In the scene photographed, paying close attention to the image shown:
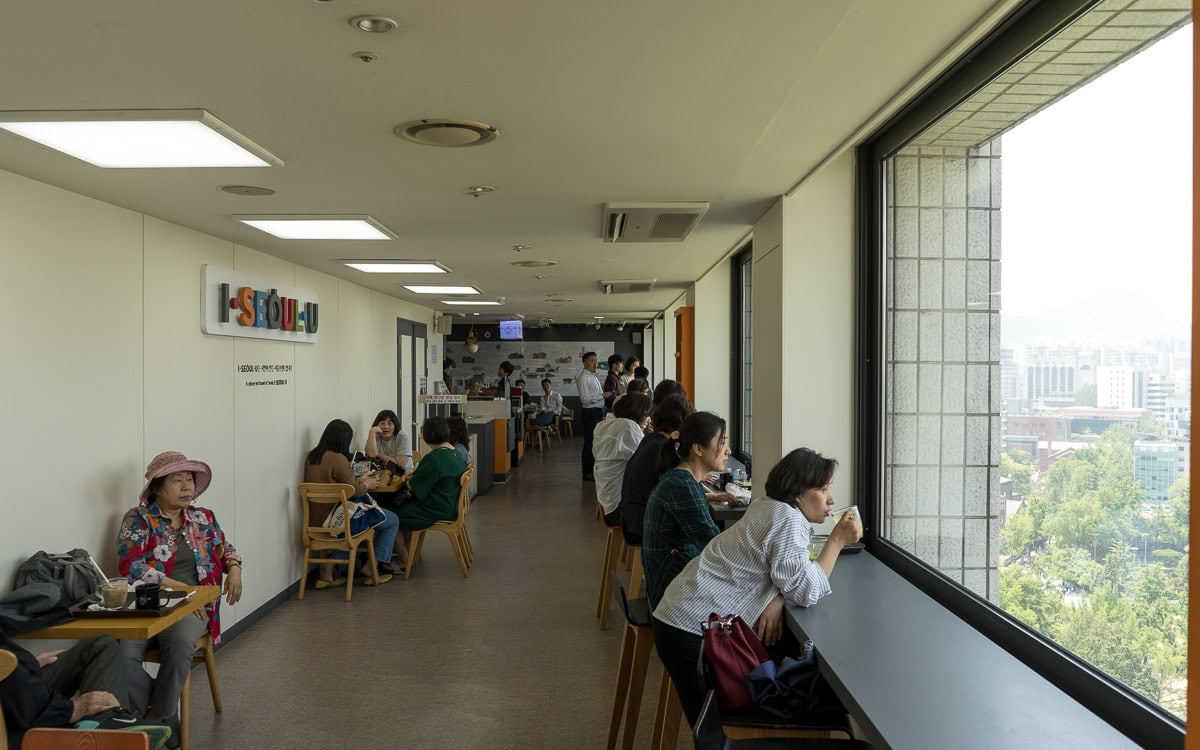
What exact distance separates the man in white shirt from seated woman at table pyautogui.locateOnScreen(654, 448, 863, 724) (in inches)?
520

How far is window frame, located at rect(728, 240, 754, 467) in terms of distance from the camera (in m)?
7.06

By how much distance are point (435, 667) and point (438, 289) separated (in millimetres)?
4402

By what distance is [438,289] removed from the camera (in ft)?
26.2

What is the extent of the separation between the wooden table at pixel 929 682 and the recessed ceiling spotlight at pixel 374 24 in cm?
177

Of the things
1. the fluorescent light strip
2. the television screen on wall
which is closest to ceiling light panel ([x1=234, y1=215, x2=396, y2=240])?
the fluorescent light strip

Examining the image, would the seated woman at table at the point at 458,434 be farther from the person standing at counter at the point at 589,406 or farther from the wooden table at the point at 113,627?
the wooden table at the point at 113,627

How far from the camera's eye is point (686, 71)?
2.12m

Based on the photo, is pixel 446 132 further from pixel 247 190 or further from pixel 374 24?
pixel 247 190

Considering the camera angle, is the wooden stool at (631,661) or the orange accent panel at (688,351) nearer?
the wooden stool at (631,661)

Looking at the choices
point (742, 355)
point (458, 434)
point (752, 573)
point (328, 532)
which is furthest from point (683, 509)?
point (458, 434)

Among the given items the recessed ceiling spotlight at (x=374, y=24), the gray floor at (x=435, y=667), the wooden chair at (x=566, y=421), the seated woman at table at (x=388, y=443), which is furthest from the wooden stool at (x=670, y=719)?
the wooden chair at (x=566, y=421)

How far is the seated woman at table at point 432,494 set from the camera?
629 centimetres

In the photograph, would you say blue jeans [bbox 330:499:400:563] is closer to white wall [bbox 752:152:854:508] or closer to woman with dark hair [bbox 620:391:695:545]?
woman with dark hair [bbox 620:391:695:545]

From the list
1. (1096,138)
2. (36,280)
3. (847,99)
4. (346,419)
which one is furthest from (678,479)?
(346,419)
